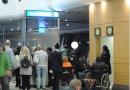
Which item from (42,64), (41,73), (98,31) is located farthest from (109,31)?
(41,73)

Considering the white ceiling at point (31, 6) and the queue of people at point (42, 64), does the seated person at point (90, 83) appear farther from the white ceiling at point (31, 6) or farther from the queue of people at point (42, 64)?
the white ceiling at point (31, 6)

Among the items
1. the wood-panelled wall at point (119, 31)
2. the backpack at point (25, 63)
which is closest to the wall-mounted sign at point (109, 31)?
the wood-panelled wall at point (119, 31)

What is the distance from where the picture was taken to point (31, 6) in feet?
76.6

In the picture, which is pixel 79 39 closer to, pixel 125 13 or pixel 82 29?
pixel 82 29

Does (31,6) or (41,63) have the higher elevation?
(31,6)

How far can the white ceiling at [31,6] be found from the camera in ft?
66.0

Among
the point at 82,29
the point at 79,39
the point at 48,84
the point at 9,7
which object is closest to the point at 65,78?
the point at 48,84

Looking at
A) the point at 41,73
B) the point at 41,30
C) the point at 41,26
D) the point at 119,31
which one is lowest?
the point at 41,73

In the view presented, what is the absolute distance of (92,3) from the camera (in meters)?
18.3

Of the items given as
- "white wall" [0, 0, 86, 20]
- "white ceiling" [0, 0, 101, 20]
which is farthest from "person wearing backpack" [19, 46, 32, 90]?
"white wall" [0, 0, 86, 20]

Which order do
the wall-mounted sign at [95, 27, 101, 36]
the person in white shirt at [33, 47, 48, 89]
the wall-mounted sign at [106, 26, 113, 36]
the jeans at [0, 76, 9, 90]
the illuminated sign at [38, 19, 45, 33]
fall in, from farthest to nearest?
the illuminated sign at [38, 19, 45, 33], the wall-mounted sign at [95, 27, 101, 36], the wall-mounted sign at [106, 26, 113, 36], the person in white shirt at [33, 47, 48, 89], the jeans at [0, 76, 9, 90]

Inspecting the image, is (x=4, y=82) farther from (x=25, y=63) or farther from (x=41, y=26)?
(x=41, y=26)

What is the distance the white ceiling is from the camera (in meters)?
20.1

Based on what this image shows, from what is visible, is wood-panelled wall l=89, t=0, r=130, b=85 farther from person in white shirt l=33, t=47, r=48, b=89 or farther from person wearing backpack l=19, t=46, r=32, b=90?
person wearing backpack l=19, t=46, r=32, b=90
